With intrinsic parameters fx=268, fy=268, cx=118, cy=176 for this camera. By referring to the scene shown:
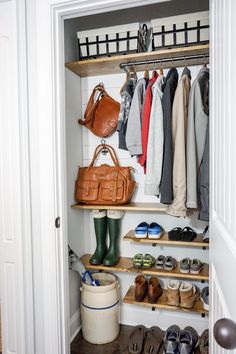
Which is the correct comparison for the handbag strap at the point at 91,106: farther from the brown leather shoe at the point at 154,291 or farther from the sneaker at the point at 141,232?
the brown leather shoe at the point at 154,291

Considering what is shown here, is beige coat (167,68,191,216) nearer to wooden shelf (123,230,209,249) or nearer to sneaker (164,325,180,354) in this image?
wooden shelf (123,230,209,249)

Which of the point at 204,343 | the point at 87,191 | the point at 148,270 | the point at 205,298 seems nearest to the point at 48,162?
the point at 87,191

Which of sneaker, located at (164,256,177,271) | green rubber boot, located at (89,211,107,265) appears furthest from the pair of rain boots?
sneaker, located at (164,256,177,271)

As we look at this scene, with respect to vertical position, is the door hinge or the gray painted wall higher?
A: the gray painted wall

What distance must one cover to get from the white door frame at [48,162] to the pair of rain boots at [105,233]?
→ 1.96ft

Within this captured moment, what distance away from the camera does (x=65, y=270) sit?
1.47 metres

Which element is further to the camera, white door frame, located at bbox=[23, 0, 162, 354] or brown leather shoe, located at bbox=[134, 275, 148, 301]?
brown leather shoe, located at bbox=[134, 275, 148, 301]

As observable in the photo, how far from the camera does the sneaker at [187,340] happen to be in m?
1.70

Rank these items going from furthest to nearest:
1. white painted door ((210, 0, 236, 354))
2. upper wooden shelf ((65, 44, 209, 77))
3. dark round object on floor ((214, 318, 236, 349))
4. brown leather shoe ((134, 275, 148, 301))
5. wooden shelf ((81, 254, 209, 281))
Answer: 1. brown leather shoe ((134, 275, 148, 301))
2. wooden shelf ((81, 254, 209, 281))
3. upper wooden shelf ((65, 44, 209, 77))
4. white painted door ((210, 0, 236, 354))
5. dark round object on floor ((214, 318, 236, 349))

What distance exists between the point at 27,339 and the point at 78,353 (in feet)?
1.80

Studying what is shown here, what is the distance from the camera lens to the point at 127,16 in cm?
210

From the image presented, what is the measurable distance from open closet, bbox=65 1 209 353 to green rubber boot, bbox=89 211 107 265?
0.23ft

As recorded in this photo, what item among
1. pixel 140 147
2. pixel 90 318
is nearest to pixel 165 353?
pixel 90 318

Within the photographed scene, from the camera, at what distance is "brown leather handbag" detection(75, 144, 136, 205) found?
1971mm
